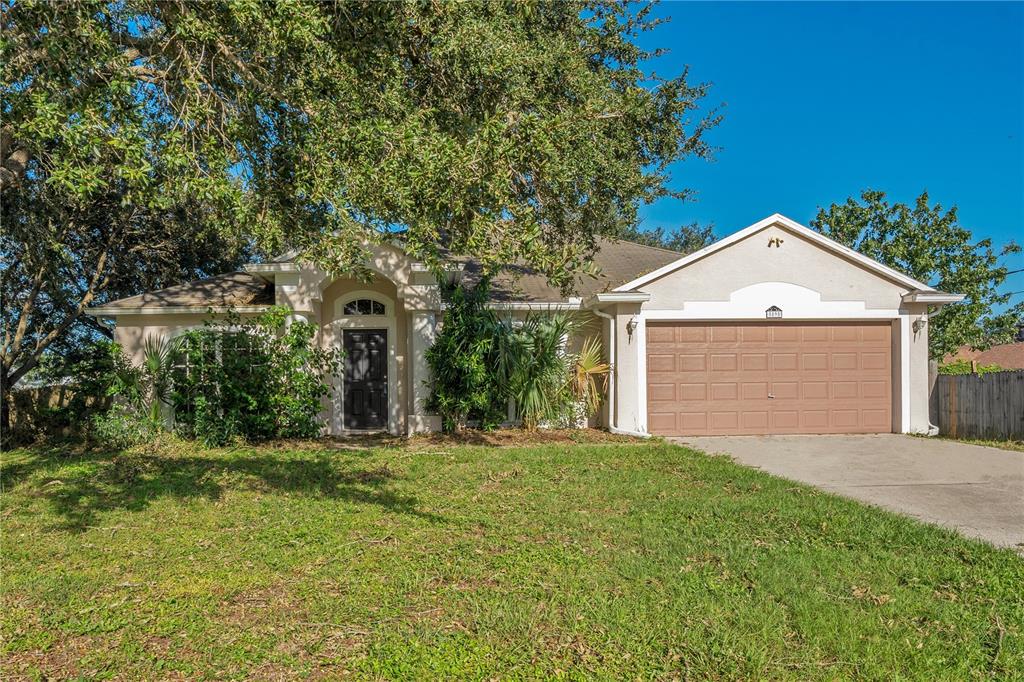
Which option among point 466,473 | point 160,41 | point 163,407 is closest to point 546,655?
point 466,473

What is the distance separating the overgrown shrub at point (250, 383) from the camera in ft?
36.2

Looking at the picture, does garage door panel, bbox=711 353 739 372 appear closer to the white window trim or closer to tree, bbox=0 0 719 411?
tree, bbox=0 0 719 411

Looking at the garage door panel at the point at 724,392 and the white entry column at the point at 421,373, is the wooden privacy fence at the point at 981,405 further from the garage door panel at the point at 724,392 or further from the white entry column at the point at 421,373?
the white entry column at the point at 421,373

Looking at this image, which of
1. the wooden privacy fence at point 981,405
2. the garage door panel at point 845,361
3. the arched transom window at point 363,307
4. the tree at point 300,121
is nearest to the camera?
the tree at point 300,121

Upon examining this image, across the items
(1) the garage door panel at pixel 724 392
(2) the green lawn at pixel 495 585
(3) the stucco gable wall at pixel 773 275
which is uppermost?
(3) the stucco gable wall at pixel 773 275

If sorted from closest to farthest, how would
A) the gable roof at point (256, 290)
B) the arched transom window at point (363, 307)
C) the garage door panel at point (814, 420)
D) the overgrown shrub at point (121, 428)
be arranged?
the overgrown shrub at point (121, 428), the gable roof at point (256, 290), the garage door panel at point (814, 420), the arched transom window at point (363, 307)

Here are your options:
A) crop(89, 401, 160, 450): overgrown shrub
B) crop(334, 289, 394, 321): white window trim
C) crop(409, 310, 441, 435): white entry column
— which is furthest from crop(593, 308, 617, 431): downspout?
crop(89, 401, 160, 450): overgrown shrub

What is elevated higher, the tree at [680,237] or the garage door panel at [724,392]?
the tree at [680,237]

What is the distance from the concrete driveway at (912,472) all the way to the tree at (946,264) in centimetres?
702

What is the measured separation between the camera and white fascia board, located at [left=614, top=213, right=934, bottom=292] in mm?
12069

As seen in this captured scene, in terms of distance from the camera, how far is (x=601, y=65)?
42.9 ft

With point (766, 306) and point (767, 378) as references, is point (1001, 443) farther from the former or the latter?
point (766, 306)

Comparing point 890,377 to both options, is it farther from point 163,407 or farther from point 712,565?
point 163,407

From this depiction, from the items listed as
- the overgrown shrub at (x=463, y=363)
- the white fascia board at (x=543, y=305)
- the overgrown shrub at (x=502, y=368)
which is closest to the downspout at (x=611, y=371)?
the overgrown shrub at (x=502, y=368)
